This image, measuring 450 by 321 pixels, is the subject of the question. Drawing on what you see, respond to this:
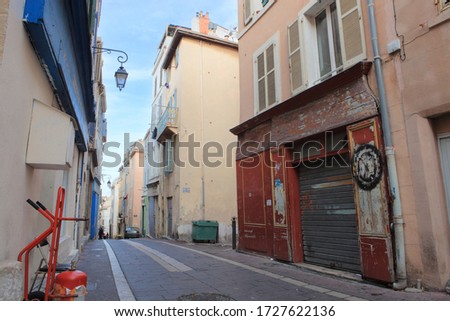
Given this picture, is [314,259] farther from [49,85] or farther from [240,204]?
[49,85]

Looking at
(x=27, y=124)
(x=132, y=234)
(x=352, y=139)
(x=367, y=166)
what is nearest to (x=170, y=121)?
(x=352, y=139)

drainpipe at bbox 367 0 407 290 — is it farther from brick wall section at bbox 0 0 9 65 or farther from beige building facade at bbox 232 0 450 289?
brick wall section at bbox 0 0 9 65

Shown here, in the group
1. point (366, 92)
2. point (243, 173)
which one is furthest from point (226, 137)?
point (366, 92)

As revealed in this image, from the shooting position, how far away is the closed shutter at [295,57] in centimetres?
798

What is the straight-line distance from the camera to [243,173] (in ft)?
33.6

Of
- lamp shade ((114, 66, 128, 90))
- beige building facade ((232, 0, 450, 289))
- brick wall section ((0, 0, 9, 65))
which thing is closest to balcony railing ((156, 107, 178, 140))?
lamp shade ((114, 66, 128, 90))

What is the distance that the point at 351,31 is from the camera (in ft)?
21.4

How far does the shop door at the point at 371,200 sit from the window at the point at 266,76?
3394 millimetres

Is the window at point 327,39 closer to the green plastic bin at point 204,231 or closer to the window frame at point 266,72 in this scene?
the window frame at point 266,72

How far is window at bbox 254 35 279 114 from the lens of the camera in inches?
356

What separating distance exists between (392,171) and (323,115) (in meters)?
2.05

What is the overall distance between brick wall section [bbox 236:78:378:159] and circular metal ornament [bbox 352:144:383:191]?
2.03 ft

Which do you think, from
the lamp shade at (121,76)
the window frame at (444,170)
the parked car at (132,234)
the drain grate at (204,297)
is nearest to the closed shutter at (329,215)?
the window frame at (444,170)
